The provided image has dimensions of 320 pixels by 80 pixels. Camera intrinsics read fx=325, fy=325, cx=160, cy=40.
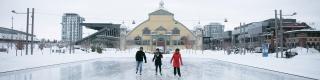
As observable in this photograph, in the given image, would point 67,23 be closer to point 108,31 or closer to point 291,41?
point 108,31

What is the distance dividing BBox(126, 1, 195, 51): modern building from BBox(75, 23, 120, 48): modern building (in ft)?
22.2

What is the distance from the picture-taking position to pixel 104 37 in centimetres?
8881

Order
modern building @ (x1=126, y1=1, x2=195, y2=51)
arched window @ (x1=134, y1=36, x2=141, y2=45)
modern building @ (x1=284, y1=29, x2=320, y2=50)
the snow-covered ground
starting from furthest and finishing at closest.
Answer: arched window @ (x1=134, y1=36, x2=141, y2=45), modern building @ (x1=126, y1=1, x2=195, y2=51), modern building @ (x1=284, y1=29, x2=320, y2=50), the snow-covered ground

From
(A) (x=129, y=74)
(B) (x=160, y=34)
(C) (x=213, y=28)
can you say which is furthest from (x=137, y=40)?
(C) (x=213, y=28)

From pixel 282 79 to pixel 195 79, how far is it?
4233mm

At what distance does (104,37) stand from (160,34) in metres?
15.7

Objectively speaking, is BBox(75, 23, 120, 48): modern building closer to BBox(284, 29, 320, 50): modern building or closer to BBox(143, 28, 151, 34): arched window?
BBox(143, 28, 151, 34): arched window

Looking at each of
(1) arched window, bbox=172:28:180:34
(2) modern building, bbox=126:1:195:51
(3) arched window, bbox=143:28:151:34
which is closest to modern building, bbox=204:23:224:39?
(2) modern building, bbox=126:1:195:51

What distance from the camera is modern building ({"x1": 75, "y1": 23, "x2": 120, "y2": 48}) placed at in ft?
283

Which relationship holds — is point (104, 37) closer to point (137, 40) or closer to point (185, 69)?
point (137, 40)

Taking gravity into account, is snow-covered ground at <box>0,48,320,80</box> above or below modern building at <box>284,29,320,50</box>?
below

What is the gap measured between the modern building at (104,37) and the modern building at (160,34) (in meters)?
6.75

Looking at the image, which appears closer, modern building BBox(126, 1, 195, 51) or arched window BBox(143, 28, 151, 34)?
modern building BBox(126, 1, 195, 51)

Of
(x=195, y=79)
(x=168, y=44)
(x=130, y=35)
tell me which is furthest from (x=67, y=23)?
(x=195, y=79)
